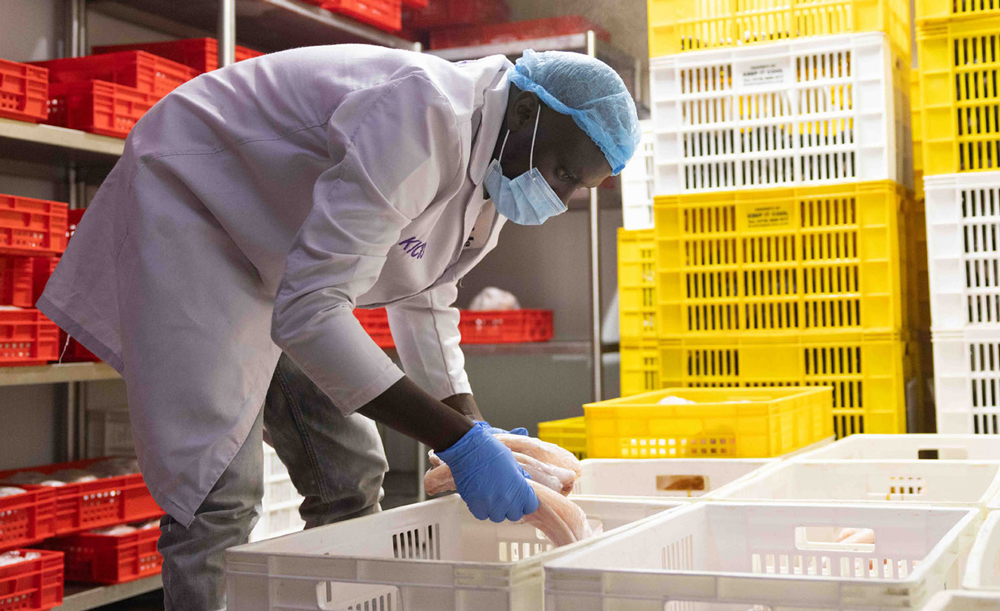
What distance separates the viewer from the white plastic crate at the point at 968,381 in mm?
2516

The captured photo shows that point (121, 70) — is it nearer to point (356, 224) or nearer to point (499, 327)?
point (499, 327)

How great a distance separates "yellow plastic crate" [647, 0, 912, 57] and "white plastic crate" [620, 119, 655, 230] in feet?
1.78

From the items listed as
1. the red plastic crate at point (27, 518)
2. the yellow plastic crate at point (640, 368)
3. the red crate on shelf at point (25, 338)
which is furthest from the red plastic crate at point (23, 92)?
the yellow plastic crate at point (640, 368)

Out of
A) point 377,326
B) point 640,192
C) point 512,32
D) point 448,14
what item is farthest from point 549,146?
point 448,14

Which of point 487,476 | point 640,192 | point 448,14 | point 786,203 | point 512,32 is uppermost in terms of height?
point 448,14

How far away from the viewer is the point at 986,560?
40.7 inches

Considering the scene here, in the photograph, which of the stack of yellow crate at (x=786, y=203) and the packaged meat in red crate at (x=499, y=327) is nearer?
the stack of yellow crate at (x=786, y=203)

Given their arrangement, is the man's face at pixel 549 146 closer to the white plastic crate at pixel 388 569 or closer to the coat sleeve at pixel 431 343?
the coat sleeve at pixel 431 343

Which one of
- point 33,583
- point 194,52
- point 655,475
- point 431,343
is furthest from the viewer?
point 194,52

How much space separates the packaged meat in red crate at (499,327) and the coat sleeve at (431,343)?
1.98 meters

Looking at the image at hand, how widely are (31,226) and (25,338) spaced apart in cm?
27

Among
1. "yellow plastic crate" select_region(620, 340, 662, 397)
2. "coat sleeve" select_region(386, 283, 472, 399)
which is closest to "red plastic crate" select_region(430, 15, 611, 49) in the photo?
"yellow plastic crate" select_region(620, 340, 662, 397)

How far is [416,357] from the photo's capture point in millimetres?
1637

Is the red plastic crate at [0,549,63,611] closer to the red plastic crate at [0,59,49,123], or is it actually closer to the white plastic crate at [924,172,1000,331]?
the red plastic crate at [0,59,49,123]
